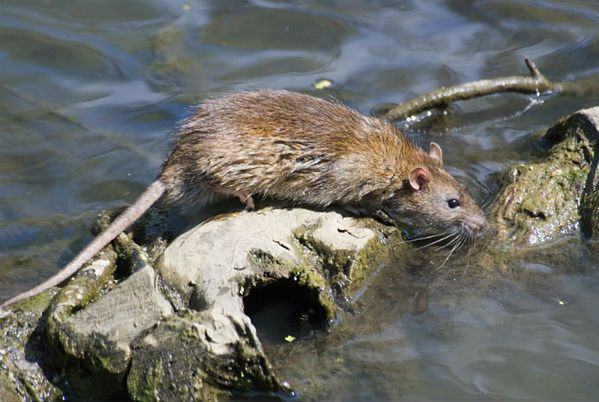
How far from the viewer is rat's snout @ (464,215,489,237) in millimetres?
7381

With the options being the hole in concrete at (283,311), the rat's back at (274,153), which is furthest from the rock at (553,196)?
the hole in concrete at (283,311)

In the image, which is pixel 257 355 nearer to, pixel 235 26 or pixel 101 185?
pixel 101 185

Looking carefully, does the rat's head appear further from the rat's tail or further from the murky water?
the rat's tail

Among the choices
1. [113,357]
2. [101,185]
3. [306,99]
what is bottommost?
[101,185]

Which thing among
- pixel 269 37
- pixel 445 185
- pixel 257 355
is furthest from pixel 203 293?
pixel 269 37

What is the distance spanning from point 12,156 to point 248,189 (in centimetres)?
322

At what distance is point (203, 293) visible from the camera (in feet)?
19.4

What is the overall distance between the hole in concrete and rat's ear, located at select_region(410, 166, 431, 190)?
155 cm

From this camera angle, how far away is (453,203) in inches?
298

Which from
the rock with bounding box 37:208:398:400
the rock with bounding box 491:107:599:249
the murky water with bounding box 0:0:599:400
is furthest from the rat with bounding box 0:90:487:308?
the murky water with bounding box 0:0:599:400

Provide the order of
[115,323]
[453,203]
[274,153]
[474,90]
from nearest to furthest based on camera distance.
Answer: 1. [115,323]
2. [274,153]
3. [453,203]
4. [474,90]

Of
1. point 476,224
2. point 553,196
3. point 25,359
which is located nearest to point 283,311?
point 25,359

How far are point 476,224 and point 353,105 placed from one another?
3034mm

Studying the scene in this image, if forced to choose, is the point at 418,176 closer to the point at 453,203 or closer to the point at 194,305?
the point at 453,203
